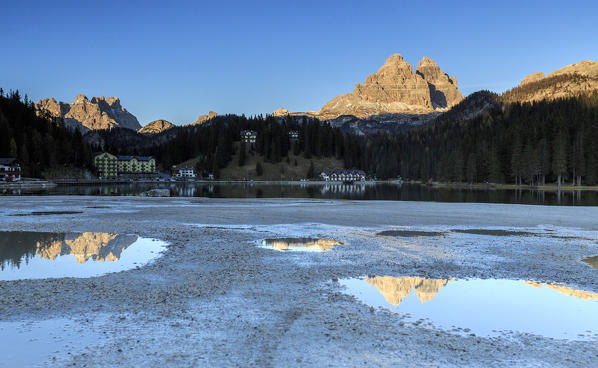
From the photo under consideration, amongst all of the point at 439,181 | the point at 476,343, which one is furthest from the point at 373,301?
the point at 439,181

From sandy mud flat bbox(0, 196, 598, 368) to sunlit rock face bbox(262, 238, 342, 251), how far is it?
160 mm

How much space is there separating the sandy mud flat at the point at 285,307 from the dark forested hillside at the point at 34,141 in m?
149

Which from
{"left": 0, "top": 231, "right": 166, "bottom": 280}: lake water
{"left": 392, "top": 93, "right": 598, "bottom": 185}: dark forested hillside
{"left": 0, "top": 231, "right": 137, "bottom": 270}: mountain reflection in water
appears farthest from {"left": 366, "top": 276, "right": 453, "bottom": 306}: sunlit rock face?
{"left": 392, "top": 93, "right": 598, "bottom": 185}: dark forested hillside

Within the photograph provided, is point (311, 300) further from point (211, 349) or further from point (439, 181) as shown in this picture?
point (439, 181)

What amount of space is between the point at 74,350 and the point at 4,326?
8.99 ft

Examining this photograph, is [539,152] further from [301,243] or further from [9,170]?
[9,170]

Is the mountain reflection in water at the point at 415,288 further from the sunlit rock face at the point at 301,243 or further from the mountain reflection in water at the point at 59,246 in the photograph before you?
the mountain reflection in water at the point at 59,246

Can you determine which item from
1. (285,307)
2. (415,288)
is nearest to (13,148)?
(285,307)

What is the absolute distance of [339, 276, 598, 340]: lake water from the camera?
1004 cm

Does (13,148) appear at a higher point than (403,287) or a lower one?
higher

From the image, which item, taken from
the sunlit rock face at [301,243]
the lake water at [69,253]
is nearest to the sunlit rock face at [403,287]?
the sunlit rock face at [301,243]

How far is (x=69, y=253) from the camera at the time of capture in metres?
19.3

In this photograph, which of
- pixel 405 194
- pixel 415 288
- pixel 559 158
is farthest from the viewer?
pixel 559 158

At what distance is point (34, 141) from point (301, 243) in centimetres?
15965
